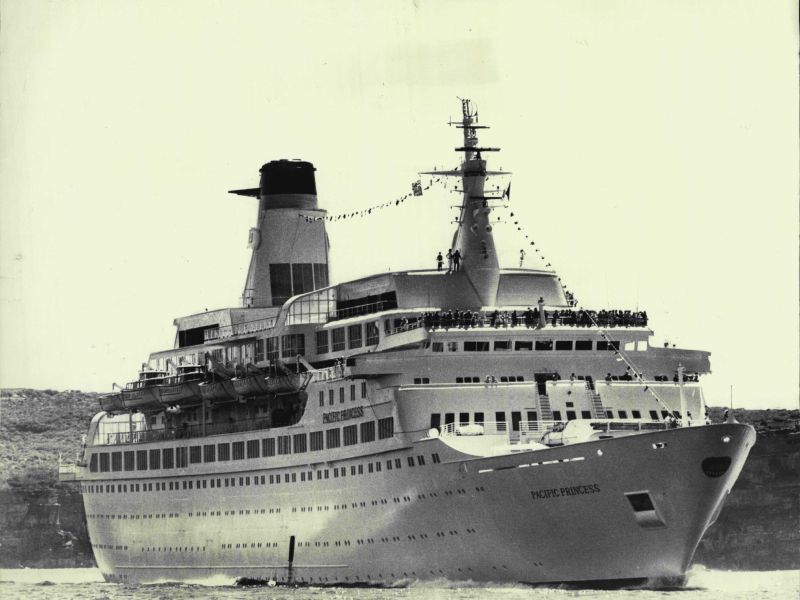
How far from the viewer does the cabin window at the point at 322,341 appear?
6656 cm

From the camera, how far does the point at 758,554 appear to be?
3625 inches

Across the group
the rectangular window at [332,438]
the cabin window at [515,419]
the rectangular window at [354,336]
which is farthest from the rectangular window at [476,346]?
the rectangular window at [332,438]

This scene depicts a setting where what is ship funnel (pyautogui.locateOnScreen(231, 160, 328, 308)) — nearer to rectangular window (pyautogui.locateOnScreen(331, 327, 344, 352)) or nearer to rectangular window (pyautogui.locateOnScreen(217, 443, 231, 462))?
rectangular window (pyautogui.locateOnScreen(217, 443, 231, 462))

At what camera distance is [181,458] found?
238 ft

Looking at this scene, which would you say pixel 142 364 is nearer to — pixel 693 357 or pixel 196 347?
pixel 196 347

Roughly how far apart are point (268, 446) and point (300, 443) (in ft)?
8.73

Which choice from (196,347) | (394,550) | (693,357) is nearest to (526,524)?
(394,550)

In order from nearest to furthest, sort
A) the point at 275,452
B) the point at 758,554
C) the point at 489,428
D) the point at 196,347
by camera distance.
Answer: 1. the point at 489,428
2. the point at 275,452
3. the point at 196,347
4. the point at 758,554

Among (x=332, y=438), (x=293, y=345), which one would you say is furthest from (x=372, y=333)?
(x=293, y=345)

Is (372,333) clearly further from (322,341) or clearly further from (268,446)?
(268,446)

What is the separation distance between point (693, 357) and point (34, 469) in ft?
300

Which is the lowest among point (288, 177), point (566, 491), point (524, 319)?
point (566, 491)

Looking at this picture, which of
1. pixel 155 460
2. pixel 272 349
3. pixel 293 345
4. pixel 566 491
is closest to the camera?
pixel 566 491

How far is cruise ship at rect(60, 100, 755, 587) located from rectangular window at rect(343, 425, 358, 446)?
0.07 m
